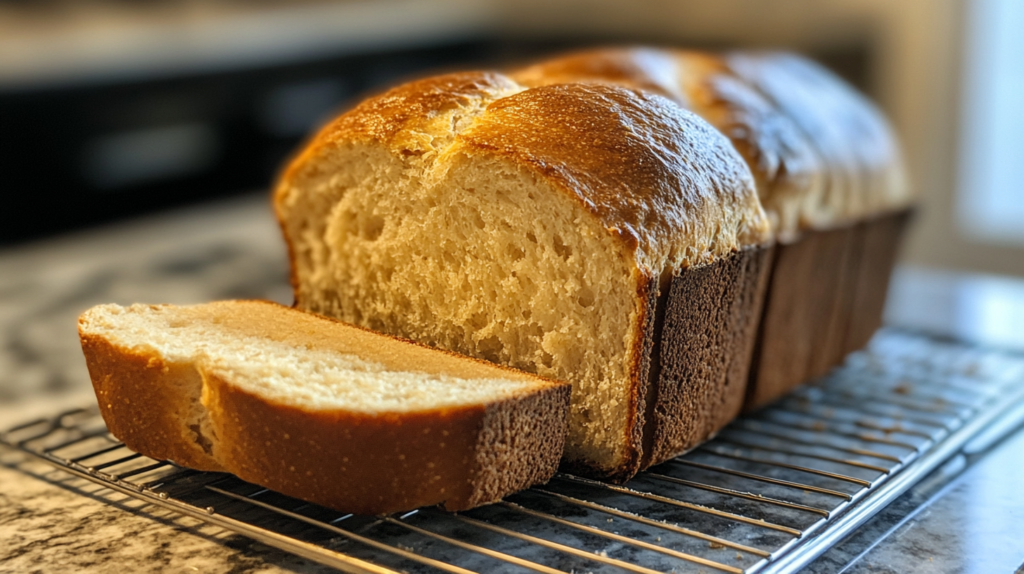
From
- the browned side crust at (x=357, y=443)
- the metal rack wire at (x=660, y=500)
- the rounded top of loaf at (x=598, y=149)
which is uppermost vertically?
the rounded top of loaf at (x=598, y=149)

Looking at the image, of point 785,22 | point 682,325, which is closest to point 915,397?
point 682,325

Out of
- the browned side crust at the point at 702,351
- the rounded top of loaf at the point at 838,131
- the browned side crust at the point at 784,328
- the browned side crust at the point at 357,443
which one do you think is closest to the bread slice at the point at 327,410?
the browned side crust at the point at 357,443

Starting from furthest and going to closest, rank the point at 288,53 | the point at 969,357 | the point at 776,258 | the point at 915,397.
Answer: the point at 288,53 → the point at 969,357 → the point at 915,397 → the point at 776,258

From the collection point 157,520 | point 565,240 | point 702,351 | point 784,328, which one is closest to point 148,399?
point 157,520

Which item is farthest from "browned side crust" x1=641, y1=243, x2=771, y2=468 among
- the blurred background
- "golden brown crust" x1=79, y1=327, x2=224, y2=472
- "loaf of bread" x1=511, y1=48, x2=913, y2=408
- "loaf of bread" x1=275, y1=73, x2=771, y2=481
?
the blurred background

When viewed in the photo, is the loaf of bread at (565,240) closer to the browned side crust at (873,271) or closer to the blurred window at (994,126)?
the browned side crust at (873,271)

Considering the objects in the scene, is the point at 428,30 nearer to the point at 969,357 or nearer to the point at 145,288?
the point at 145,288

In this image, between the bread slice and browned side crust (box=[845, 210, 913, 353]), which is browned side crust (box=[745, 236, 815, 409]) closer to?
browned side crust (box=[845, 210, 913, 353])
